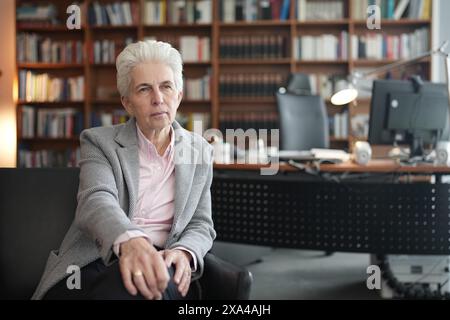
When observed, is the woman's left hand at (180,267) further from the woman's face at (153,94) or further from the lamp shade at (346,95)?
the lamp shade at (346,95)

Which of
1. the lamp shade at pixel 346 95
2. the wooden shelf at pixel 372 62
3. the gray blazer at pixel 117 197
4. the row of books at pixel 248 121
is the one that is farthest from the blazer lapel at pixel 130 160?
the wooden shelf at pixel 372 62

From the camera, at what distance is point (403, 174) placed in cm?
283

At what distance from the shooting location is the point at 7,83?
560 cm

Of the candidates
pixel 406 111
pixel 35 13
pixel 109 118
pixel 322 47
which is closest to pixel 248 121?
pixel 322 47

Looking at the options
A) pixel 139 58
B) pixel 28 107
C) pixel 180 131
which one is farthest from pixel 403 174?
pixel 28 107

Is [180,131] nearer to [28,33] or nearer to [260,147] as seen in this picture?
[260,147]

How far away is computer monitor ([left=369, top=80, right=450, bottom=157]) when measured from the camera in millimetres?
3119

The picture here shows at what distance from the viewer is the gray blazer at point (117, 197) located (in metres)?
1.32

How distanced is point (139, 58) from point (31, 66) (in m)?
4.68

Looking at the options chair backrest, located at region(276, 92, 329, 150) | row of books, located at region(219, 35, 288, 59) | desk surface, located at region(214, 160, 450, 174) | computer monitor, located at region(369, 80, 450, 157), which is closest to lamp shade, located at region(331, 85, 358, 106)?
computer monitor, located at region(369, 80, 450, 157)

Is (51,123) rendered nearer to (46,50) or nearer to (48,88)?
(48,88)

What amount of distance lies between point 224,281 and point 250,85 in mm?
4279

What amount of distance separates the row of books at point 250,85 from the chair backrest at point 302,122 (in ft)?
3.66
